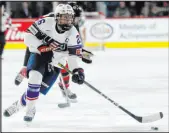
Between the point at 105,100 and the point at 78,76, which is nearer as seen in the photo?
the point at 78,76

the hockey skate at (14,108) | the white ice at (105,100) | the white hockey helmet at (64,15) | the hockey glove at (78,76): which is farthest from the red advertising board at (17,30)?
the white hockey helmet at (64,15)

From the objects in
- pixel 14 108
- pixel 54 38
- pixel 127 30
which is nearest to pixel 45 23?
pixel 54 38

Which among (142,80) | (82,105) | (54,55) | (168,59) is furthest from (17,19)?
(54,55)

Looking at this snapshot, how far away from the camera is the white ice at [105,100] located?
145 inches

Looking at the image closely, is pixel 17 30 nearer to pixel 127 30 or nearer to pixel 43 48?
pixel 127 30

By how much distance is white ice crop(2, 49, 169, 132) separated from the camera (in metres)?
3.69

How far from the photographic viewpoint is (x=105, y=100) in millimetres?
4828

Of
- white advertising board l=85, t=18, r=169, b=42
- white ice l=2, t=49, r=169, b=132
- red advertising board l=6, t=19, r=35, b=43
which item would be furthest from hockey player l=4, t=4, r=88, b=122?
red advertising board l=6, t=19, r=35, b=43

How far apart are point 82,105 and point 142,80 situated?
1.88 meters

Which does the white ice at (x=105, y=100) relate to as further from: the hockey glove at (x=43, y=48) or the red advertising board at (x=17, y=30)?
the red advertising board at (x=17, y=30)

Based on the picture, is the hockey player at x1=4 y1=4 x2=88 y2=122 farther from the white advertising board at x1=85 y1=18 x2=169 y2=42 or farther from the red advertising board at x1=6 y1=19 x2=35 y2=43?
the red advertising board at x1=6 y1=19 x2=35 y2=43

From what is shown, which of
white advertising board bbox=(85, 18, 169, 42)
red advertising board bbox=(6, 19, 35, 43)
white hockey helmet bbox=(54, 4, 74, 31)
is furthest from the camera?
red advertising board bbox=(6, 19, 35, 43)

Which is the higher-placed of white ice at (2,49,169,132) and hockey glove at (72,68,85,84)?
hockey glove at (72,68,85,84)

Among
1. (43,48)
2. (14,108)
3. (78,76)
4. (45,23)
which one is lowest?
(14,108)
